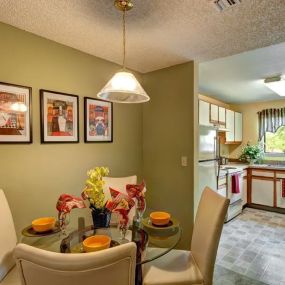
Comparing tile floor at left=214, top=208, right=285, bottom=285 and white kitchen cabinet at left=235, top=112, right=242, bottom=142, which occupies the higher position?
white kitchen cabinet at left=235, top=112, right=242, bottom=142

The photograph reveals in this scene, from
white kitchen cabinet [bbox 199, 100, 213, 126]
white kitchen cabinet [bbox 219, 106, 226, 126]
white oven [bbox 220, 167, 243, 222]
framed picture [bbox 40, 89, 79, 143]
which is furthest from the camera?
white kitchen cabinet [bbox 219, 106, 226, 126]

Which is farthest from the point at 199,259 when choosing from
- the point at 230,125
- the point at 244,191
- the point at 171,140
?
the point at 230,125

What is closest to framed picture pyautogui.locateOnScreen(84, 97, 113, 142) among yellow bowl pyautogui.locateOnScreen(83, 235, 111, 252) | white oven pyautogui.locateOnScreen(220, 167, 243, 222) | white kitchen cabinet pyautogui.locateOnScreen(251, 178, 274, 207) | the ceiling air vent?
yellow bowl pyautogui.locateOnScreen(83, 235, 111, 252)

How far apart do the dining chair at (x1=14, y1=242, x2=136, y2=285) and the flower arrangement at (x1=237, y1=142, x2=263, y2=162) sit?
476 centimetres

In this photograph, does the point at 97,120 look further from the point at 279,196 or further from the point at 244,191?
the point at 279,196

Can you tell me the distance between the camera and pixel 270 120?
16.3 ft

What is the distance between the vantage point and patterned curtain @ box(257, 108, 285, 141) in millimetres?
4805

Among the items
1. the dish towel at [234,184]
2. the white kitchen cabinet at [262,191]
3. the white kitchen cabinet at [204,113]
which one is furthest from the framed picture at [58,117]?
the white kitchen cabinet at [262,191]

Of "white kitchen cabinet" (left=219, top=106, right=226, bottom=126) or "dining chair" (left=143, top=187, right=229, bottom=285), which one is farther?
"white kitchen cabinet" (left=219, top=106, right=226, bottom=126)

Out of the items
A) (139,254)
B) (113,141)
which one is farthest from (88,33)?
(139,254)

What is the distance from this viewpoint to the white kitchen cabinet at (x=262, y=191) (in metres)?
4.41

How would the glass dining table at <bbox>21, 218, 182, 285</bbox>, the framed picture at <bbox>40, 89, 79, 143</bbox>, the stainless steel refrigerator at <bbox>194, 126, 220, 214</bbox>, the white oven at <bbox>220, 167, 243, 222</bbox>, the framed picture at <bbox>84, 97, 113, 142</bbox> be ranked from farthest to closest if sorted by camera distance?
the white oven at <bbox>220, 167, 243, 222</bbox> → the stainless steel refrigerator at <bbox>194, 126, 220, 214</bbox> → the framed picture at <bbox>84, 97, 113, 142</bbox> → the framed picture at <bbox>40, 89, 79, 143</bbox> → the glass dining table at <bbox>21, 218, 182, 285</bbox>

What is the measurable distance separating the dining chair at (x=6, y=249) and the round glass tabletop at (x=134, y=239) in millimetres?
150

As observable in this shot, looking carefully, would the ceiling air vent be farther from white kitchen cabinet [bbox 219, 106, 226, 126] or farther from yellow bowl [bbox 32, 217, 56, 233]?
white kitchen cabinet [bbox 219, 106, 226, 126]
